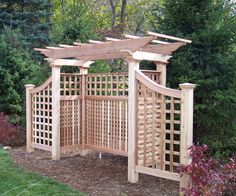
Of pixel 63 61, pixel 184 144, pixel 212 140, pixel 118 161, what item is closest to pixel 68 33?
pixel 63 61

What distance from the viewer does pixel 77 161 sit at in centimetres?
579

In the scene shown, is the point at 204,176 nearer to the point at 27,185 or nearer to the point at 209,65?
the point at 27,185

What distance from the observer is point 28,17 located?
12461 mm

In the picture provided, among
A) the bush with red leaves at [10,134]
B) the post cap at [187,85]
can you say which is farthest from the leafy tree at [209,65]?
the bush with red leaves at [10,134]

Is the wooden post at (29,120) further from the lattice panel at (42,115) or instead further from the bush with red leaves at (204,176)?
the bush with red leaves at (204,176)

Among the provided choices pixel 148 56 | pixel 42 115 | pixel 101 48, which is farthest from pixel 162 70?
pixel 42 115

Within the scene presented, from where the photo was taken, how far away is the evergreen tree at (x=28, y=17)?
39.7 feet

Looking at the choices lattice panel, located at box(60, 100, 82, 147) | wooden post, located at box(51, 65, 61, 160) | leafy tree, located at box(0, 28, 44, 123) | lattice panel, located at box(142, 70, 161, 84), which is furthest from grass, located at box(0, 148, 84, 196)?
leafy tree, located at box(0, 28, 44, 123)

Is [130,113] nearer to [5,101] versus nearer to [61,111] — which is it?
[61,111]

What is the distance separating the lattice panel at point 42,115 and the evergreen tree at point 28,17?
5.97m

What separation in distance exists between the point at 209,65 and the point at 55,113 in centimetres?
269

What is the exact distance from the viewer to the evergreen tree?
12086mm

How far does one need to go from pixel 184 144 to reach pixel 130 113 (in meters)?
0.92

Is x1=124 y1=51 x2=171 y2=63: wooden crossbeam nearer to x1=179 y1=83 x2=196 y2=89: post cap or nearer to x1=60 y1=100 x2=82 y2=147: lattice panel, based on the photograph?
x1=179 y1=83 x2=196 y2=89: post cap
